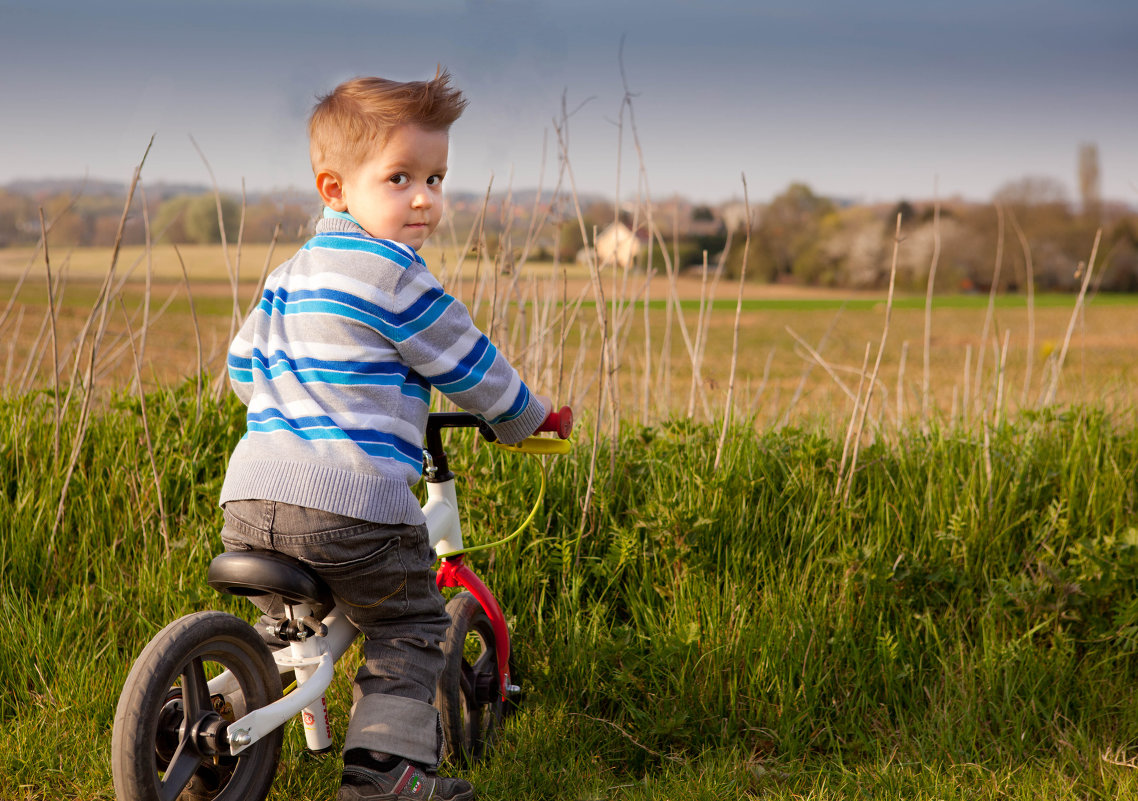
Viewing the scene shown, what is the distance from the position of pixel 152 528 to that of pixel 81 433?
389mm

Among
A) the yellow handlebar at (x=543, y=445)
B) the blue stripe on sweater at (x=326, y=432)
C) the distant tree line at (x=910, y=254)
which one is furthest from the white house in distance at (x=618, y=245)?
the distant tree line at (x=910, y=254)

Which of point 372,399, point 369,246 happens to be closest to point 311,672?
point 372,399

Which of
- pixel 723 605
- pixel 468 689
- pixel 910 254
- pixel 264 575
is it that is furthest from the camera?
pixel 910 254

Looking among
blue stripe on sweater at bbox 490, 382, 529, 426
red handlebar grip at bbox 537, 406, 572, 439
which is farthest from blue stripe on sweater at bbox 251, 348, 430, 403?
red handlebar grip at bbox 537, 406, 572, 439

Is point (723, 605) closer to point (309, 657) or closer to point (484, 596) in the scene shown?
point (484, 596)

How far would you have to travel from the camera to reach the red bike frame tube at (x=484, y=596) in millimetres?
2322

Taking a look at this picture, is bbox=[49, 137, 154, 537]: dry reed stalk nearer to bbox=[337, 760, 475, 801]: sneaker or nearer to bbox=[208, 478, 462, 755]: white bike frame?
bbox=[208, 478, 462, 755]: white bike frame

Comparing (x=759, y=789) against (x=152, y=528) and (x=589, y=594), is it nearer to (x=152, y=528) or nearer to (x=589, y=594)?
(x=589, y=594)

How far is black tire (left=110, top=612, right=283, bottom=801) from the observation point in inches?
65.1

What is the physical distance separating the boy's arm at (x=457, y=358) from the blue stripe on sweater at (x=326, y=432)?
16cm

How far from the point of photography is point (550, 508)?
301cm

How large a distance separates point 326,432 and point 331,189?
0.57 meters

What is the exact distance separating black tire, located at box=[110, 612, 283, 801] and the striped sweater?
0.98 feet

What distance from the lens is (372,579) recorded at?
6.22ft
